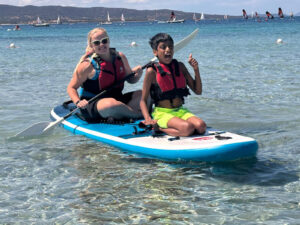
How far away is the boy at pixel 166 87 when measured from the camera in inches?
202

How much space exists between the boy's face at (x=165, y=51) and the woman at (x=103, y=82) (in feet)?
2.99

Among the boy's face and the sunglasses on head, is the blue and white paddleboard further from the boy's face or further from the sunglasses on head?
the sunglasses on head

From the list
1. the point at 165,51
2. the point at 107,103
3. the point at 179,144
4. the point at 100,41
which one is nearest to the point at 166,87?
the point at 165,51

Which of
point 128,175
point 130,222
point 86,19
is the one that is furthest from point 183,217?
point 86,19

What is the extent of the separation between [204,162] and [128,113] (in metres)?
1.64

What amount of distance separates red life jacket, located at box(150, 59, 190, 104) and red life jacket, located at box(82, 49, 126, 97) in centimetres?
90

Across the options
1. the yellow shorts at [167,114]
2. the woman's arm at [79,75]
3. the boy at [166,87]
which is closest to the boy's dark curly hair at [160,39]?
the boy at [166,87]

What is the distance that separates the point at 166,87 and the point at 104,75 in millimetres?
1111

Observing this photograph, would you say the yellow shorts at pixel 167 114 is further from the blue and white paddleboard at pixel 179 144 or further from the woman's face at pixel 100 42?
the woman's face at pixel 100 42

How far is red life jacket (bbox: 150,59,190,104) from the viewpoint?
527cm

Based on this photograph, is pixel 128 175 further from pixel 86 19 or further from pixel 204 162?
pixel 86 19

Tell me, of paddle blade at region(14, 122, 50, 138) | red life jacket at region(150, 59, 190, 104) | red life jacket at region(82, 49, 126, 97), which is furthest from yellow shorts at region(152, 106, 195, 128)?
paddle blade at region(14, 122, 50, 138)

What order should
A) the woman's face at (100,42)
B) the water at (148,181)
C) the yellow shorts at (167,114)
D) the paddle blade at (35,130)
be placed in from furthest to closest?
1. the paddle blade at (35,130)
2. the woman's face at (100,42)
3. the yellow shorts at (167,114)
4. the water at (148,181)

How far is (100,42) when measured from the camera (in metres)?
5.79
